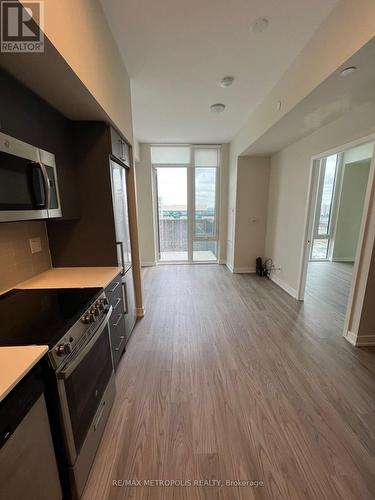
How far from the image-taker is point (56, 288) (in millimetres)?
1479

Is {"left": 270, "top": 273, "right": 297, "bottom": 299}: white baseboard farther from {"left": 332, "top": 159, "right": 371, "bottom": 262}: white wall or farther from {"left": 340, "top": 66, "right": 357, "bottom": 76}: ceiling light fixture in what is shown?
{"left": 340, "top": 66, "right": 357, "bottom": 76}: ceiling light fixture

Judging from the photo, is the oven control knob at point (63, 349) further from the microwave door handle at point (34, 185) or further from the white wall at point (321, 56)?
the white wall at point (321, 56)

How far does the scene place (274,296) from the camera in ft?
11.5

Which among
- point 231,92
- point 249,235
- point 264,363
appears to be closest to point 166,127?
point 231,92

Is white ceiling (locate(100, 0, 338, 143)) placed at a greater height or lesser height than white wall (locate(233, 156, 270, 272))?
greater

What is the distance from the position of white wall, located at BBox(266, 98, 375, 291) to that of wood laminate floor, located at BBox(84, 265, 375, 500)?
1.19m

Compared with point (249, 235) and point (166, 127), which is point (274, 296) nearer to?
point (249, 235)

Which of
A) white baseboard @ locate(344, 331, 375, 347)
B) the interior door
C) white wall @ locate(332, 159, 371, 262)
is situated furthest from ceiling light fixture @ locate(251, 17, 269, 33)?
white wall @ locate(332, 159, 371, 262)

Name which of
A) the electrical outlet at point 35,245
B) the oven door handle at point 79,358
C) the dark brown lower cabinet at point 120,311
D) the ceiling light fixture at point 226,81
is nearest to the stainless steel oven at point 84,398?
the oven door handle at point 79,358

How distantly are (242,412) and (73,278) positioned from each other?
5.55 feet

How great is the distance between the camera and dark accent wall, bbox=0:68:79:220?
1089mm

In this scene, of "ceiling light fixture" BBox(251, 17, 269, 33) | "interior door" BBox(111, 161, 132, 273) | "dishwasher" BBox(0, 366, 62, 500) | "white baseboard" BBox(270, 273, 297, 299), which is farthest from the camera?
"white baseboard" BBox(270, 273, 297, 299)

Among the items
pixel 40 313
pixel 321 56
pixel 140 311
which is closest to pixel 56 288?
pixel 40 313

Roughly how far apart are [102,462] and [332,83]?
10.5 ft
